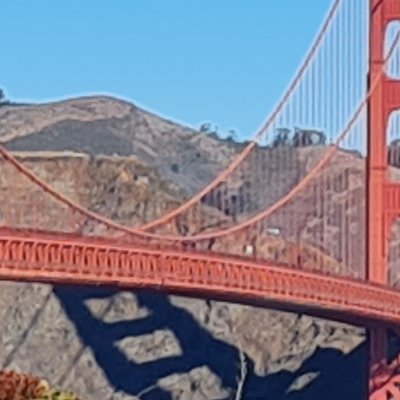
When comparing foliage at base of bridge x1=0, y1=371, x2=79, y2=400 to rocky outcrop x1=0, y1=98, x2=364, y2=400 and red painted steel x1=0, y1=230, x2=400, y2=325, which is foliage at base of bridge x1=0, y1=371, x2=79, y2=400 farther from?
rocky outcrop x1=0, y1=98, x2=364, y2=400

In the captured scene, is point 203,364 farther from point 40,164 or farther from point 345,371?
point 40,164

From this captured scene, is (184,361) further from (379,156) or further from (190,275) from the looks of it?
(190,275)

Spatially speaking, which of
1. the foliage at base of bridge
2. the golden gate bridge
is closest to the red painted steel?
the golden gate bridge

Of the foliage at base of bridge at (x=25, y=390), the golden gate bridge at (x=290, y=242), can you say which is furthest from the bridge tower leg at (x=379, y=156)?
the foliage at base of bridge at (x=25, y=390)

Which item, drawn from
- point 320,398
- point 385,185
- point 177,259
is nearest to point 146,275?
point 177,259

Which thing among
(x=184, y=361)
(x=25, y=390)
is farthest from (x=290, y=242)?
(x=25, y=390)

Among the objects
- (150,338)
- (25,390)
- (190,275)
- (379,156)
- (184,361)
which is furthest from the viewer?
(150,338)
